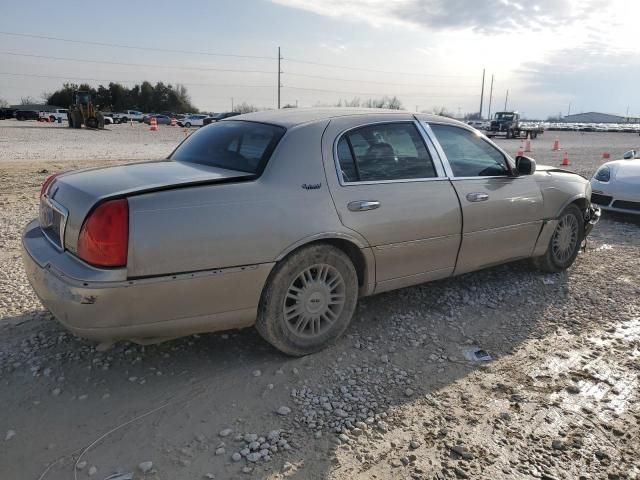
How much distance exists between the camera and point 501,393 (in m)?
3.10

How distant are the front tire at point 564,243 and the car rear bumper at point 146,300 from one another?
127 inches

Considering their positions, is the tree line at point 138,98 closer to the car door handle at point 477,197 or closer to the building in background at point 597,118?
the car door handle at point 477,197

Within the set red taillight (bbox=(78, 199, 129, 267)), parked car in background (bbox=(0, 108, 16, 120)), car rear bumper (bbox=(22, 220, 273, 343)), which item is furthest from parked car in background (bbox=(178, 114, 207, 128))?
red taillight (bbox=(78, 199, 129, 267))

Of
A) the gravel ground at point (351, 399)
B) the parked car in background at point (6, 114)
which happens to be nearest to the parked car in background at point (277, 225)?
the gravel ground at point (351, 399)

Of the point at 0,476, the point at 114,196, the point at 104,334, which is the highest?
the point at 114,196

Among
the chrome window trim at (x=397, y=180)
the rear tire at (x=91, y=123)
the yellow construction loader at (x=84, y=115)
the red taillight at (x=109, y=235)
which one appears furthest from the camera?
the rear tire at (x=91, y=123)

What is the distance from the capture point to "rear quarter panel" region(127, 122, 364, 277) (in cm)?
270

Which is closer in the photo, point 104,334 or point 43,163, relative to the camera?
point 104,334

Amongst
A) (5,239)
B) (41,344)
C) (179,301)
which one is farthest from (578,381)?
(5,239)

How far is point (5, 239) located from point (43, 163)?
7.70m

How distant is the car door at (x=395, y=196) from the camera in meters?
3.44

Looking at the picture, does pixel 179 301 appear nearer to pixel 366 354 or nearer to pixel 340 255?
pixel 340 255

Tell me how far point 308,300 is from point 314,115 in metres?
1.34

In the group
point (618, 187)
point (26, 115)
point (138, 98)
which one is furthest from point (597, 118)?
point (618, 187)
